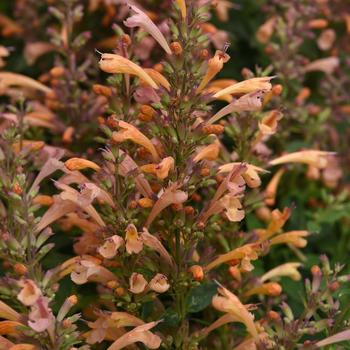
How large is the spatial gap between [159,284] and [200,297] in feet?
0.97

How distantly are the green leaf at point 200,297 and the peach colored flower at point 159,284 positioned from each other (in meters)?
0.21

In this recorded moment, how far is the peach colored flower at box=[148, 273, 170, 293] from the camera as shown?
1762 millimetres

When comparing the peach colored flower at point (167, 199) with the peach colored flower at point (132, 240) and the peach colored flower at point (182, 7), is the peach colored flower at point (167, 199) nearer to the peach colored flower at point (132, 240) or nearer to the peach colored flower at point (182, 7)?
the peach colored flower at point (132, 240)

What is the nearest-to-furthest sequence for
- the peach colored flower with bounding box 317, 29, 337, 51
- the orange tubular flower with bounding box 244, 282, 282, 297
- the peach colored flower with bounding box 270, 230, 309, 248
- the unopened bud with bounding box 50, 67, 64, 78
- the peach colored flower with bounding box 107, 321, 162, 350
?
the peach colored flower with bounding box 107, 321, 162, 350 < the orange tubular flower with bounding box 244, 282, 282, 297 < the peach colored flower with bounding box 270, 230, 309, 248 < the unopened bud with bounding box 50, 67, 64, 78 < the peach colored flower with bounding box 317, 29, 337, 51

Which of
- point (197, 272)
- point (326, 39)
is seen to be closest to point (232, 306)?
point (197, 272)

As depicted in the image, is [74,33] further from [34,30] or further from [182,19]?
[182,19]

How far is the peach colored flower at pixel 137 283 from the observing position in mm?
1785

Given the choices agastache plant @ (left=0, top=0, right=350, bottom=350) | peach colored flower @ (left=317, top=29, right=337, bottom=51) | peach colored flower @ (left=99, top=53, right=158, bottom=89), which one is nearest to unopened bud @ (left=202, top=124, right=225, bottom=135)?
agastache plant @ (left=0, top=0, right=350, bottom=350)

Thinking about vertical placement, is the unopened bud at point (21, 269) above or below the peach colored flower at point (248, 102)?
below

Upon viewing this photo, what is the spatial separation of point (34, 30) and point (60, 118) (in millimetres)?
716

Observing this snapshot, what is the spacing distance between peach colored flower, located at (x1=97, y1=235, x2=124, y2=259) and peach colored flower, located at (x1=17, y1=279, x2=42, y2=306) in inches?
8.1

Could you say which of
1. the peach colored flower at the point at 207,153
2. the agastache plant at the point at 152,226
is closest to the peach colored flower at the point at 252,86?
the agastache plant at the point at 152,226

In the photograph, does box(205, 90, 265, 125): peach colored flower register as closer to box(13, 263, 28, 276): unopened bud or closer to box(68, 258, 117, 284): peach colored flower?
box(68, 258, 117, 284): peach colored flower

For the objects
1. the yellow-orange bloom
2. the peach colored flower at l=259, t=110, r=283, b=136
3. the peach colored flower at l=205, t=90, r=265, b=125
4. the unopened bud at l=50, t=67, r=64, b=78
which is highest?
the peach colored flower at l=205, t=90, r=265, b=125
